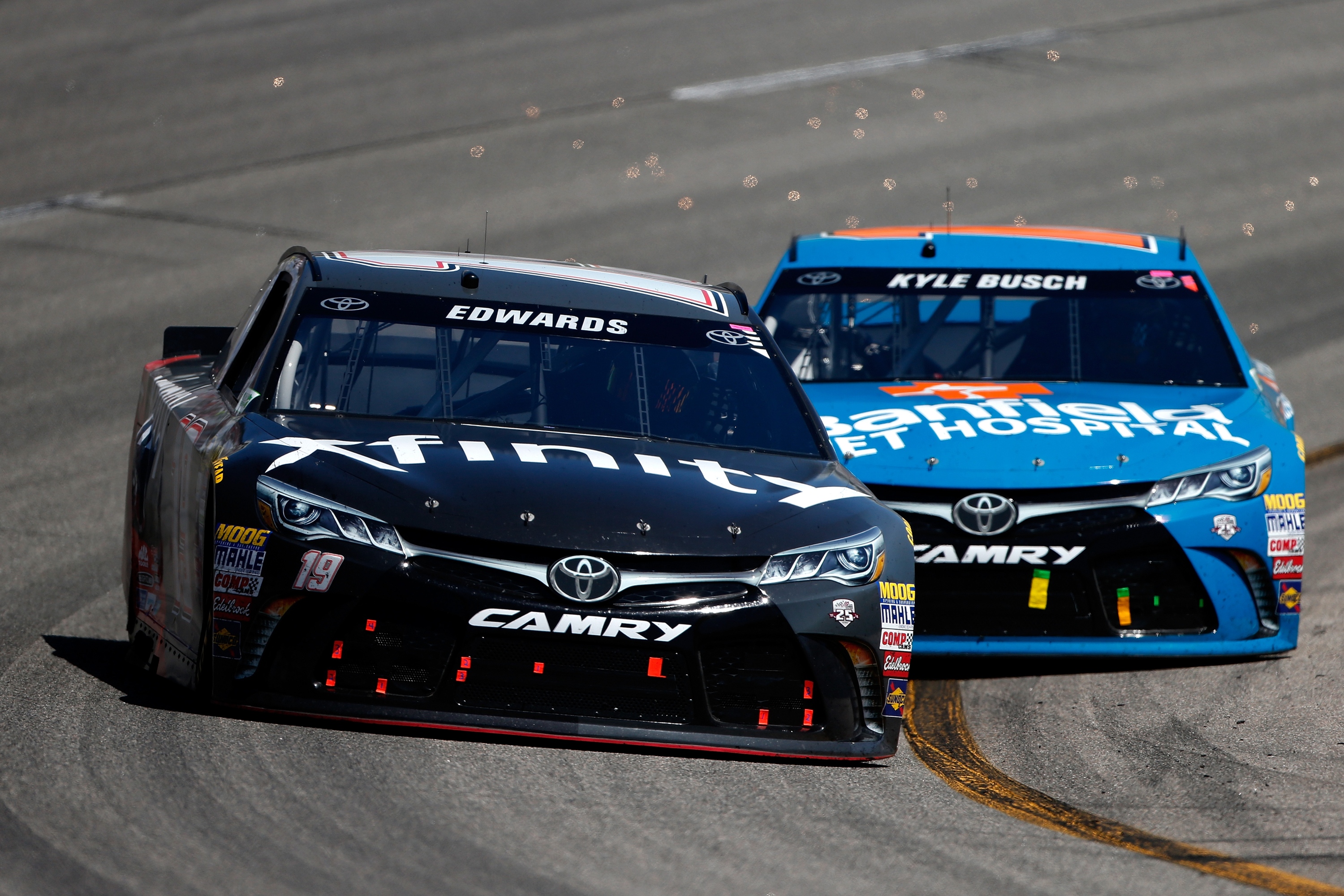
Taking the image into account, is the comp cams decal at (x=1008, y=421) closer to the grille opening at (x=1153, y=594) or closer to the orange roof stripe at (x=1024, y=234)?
the grille opening at (x=1153, y=594)

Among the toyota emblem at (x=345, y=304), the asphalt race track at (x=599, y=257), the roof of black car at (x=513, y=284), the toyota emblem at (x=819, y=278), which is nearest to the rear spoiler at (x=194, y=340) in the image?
the roof of black car at (x=513, y=284)

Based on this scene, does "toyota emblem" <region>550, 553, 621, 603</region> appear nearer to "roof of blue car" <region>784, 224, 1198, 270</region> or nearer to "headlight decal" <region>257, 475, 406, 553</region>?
"headlight decal" <region>257, 475, 406, 553</region>

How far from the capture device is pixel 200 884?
4.52 meters

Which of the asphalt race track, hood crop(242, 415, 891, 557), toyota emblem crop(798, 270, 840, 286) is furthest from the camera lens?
toyota emblem crop(798, 270, 840, 286)

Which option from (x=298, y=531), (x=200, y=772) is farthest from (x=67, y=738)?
(x=298, y=531)

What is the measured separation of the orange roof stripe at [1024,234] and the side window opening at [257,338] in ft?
11.7

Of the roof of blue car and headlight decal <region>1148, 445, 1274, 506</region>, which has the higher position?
the roof of blue car

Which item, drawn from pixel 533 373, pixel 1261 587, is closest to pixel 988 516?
pixel 1261 587

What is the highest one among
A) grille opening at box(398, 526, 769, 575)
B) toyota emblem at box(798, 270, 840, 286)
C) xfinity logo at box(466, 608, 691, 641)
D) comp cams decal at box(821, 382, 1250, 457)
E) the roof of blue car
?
the roof of blue car

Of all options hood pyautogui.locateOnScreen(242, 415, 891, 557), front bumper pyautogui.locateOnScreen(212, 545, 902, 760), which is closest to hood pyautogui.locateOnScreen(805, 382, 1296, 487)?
hood pyautogui.locateOnScreen(242, 415, 891, 557)

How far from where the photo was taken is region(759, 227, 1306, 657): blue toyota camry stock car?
291 inches

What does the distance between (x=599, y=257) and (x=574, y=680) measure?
33.9 feet

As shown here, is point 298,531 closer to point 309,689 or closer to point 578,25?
point 309,689

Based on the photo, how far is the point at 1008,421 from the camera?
25.8 feet
